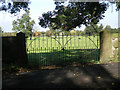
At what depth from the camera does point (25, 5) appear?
8281 millimetres

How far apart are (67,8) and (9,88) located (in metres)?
6.60

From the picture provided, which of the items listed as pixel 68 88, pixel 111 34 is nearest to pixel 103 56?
pixel 111 34

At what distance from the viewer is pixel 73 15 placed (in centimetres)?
831

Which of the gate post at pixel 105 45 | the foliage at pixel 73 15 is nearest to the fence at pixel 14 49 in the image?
the foliage at pixel 73 15

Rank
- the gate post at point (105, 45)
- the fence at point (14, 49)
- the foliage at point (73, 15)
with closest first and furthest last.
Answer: the fence at point (14, 49) < the gate post at point (105, 45) < the foliage at point (73, 15)

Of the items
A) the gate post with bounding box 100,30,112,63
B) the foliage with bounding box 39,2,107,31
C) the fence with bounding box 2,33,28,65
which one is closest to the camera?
the fence with bounding box 2,33,28,65

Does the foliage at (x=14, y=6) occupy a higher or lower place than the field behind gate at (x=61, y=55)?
higher

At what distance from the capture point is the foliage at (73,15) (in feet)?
27.2

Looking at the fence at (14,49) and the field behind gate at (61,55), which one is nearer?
the fence at (14,49)

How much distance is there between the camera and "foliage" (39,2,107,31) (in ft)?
27.2

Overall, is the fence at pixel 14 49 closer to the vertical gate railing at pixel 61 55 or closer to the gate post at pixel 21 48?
the gate post at pixel 21 48

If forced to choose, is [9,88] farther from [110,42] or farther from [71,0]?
[71,0]

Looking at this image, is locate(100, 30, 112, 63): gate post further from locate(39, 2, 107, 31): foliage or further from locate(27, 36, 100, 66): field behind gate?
locate(39, 2, 107, 31): foliage

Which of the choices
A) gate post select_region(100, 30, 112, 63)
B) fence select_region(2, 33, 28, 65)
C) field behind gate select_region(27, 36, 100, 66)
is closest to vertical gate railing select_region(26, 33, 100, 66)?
field behind gate select_region(27, 36, 100, 66)
